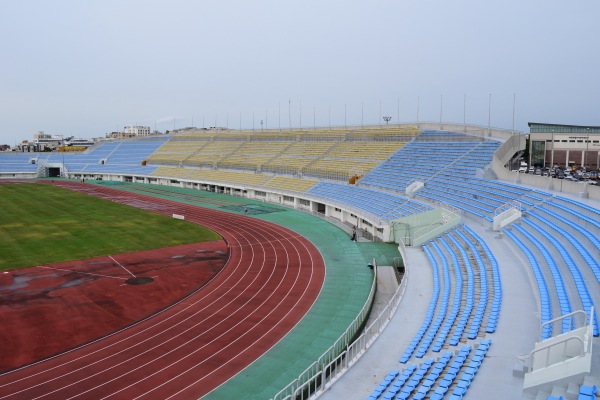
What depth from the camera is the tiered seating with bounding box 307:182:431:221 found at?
110ft

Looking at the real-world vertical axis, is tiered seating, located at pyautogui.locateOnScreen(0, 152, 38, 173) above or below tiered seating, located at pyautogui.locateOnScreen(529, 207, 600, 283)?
above

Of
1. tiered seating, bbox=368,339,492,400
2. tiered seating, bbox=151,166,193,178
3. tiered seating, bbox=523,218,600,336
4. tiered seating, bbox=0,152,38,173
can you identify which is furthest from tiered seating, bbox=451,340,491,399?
tiered seating, bbox=0,152,38,173

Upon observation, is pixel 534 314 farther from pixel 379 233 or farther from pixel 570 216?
pixel 379 233

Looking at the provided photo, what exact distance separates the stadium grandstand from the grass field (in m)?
14.3

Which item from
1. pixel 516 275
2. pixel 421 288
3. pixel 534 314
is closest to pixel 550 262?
pixel 516 275

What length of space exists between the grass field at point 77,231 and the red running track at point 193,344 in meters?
8.87

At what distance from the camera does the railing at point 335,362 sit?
1100 centimetres

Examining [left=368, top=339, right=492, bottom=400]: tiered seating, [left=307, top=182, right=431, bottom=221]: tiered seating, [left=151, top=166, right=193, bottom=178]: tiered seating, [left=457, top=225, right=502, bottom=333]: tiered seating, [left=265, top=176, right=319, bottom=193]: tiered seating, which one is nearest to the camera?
[left=368, top=339, right=492, bottom=400]: tiered seating

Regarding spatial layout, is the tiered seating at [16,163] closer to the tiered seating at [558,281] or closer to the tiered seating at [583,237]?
the tiered seating at [583,237]

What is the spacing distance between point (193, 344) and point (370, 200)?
84.9ft

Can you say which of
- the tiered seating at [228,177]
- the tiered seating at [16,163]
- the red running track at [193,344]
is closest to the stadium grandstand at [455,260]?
the tiered seating at [228,177]

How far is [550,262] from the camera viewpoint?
54.2ft

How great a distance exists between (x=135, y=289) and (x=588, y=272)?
61.4ft

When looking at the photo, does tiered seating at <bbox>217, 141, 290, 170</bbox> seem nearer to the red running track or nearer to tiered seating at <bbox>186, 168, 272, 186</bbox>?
tiered seating at <bbox>186, 168, 272, 186</bbox>
